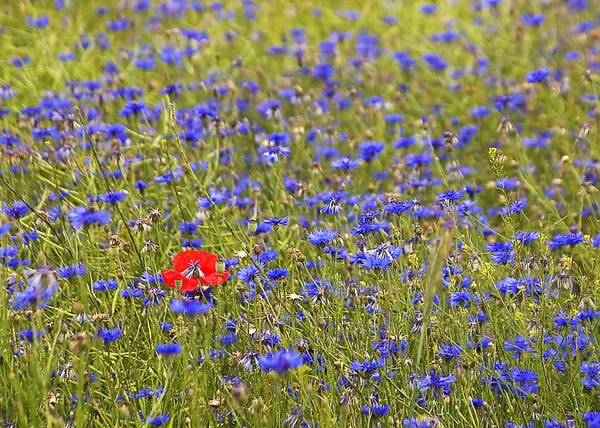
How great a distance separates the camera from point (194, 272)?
250cm

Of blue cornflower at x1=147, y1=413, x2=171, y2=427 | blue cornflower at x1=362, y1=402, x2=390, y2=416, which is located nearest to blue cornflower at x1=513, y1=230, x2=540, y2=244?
blue cornflower at x1=362, y1=402, x2=390, y2=416

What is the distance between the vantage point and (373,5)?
22.4ft

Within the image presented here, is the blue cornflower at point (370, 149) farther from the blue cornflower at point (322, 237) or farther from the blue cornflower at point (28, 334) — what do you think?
the blue cornflower at point (28, 334)

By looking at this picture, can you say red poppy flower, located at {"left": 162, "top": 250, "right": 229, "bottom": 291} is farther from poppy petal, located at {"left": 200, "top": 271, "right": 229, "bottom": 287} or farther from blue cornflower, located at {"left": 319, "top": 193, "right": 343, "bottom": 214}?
blue cornflower, located at {"left": 319, "top": 193, "right": 343, "bottom": 214}

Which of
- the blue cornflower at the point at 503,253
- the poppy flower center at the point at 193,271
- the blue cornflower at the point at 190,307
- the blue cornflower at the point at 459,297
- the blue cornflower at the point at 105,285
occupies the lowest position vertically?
the blue cornflower at the point at 105,285

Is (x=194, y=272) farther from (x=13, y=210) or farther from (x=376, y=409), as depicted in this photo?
(x=13, y=210)

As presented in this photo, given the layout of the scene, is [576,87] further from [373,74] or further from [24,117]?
[24,117]

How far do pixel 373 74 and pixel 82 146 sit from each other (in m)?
2.17

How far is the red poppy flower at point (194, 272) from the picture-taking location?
252 cm

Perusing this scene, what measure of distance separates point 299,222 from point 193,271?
40.8 inches

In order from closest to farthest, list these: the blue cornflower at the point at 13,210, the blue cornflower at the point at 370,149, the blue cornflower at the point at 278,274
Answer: the blue cornflower at the point at 278,274 → the blue cornflower at the point at 13,210 → the blue cornflower at the point at 370,149

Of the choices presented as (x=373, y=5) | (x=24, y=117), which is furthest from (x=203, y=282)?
(x=373, y=5)

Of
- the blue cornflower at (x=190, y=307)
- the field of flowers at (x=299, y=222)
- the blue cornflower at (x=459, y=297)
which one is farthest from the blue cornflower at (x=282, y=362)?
the blue cornflower at (x=459, y=297)

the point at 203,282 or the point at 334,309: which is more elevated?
the point at 203,282
